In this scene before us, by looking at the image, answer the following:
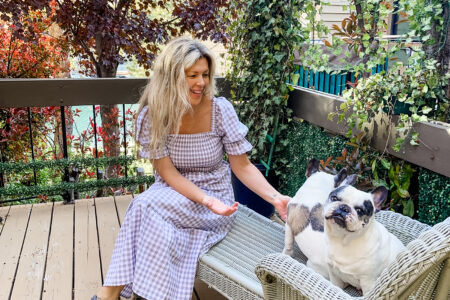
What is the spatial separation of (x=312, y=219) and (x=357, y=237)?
1.27ft

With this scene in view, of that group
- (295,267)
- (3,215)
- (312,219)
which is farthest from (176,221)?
(3,215)

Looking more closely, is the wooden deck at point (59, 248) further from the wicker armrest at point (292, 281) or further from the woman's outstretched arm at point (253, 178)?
the wicker armrest at point (292, 281)

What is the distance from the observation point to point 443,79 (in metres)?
2.07

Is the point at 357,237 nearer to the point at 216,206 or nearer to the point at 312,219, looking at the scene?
the point at 312,219

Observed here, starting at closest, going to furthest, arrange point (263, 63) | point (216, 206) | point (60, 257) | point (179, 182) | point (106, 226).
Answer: point (216, 206) < point (179, 182) < point (60, 257) < point (106, 226) < point (263, 63)

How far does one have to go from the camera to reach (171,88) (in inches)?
79.9

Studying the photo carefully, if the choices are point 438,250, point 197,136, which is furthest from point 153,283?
point 438,250

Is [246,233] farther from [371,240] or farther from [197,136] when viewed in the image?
[371,240]

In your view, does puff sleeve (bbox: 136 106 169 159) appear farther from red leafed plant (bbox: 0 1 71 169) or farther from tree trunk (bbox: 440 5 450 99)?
red leafed plant (bbox: 0 1 71 169)

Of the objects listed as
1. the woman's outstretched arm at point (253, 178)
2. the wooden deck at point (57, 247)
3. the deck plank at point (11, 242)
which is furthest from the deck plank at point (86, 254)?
the woman's outstretched arm at point (253, 178)

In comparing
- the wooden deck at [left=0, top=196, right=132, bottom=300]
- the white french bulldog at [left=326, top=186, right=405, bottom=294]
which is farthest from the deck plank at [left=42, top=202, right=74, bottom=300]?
the white french bulldog at [left=326, top=186, right=405, bottom=294]

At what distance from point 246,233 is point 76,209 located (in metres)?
1.69

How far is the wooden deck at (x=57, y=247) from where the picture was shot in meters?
2.28

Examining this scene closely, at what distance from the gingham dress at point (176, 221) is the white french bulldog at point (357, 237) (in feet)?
2.24
